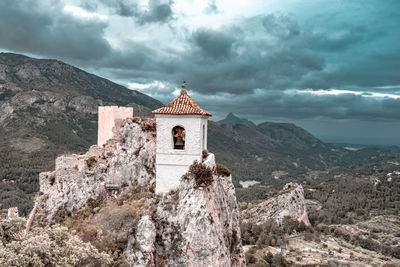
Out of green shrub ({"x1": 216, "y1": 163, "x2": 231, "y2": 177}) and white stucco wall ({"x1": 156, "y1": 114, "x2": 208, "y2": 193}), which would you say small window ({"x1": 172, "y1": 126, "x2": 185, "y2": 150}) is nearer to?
white stucco wall ({"x1": 156, "y1": 114, "x2": 208, "y2": 193})

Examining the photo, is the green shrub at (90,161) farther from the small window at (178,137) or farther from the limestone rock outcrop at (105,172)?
the small window at (178,137)

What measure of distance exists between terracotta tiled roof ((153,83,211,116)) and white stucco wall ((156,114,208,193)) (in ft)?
1.22

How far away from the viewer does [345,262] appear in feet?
224

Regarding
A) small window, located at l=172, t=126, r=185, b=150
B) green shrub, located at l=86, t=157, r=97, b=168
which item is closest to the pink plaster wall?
green shrub, located at l=86, t=157, r=97, b=168

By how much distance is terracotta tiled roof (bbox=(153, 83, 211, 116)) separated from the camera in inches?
986

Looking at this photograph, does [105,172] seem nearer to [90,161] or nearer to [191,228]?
[90,161]

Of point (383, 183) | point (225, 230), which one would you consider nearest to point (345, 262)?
point (225, 230)

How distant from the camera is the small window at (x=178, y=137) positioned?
26.0 m

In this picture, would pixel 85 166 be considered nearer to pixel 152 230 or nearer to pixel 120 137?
pixel 120 137

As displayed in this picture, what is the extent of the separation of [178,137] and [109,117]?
10254mm

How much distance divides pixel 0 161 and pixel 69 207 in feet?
580

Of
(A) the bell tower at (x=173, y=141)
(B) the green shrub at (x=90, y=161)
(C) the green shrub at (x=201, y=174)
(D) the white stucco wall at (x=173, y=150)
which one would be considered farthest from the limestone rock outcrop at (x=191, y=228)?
(B) the green shrub at (x=90, y=161)

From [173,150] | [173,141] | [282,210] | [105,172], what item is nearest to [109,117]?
[105,172]

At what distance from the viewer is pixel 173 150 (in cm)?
2545
